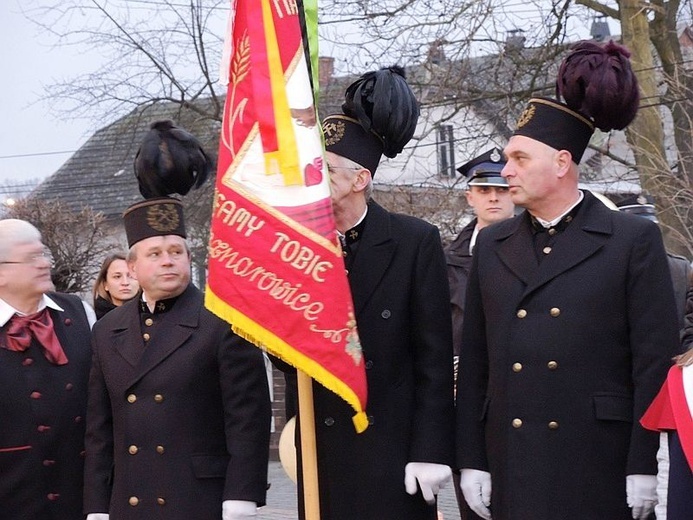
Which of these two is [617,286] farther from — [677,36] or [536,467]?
[677,36]

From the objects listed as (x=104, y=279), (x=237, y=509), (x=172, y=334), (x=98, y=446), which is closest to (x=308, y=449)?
(x=237, y=509)

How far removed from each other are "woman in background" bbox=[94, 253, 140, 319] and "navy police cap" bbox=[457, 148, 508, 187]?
275 centimetres

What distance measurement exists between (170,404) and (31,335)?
1.06m

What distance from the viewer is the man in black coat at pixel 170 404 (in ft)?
18.0

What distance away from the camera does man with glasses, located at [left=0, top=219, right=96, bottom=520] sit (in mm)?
6059

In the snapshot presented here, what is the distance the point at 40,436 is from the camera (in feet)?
20.0

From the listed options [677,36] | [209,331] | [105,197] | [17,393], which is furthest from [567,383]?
[105,197]

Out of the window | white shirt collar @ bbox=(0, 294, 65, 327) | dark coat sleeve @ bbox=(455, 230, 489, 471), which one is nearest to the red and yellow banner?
dark coat sleeve @ bbox=(455, 230, 489, 471)

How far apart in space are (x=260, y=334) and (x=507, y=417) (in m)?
1.02

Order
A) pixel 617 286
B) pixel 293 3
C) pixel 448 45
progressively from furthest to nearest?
pixel 448 45 < pixel 293 3 < pixel 617 286

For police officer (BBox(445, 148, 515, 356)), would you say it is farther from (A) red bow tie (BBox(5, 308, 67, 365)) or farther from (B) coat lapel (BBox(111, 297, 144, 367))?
(A) red bow tie (BBox(5, 308, 67, 365))

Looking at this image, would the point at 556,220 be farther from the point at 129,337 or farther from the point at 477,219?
the point at 477,219

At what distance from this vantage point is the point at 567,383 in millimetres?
4816

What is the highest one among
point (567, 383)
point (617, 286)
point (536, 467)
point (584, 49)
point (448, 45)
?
point (448, 45)
